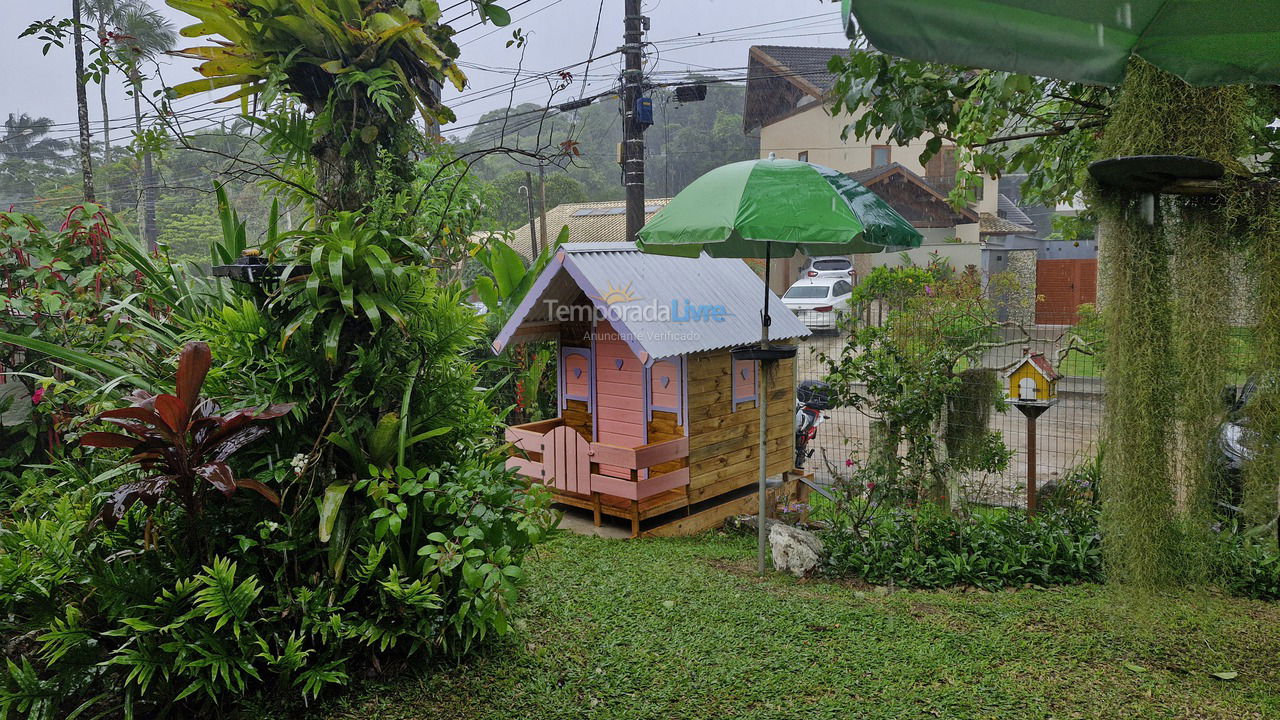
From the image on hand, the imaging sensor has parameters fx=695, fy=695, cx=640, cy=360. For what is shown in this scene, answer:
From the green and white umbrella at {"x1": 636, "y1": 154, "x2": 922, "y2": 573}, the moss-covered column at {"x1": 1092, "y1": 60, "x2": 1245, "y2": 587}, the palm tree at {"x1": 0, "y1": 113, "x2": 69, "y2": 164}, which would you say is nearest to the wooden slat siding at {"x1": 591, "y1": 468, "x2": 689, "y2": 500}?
the green and white umbrella at {"x1": 636, "y1": 154, "x2": 922, "y2": 573}

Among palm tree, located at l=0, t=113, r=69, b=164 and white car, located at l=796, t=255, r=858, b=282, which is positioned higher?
palm tree, located at l=0, t=113, r=69, b=164

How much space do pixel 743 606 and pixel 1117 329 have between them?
224 cm

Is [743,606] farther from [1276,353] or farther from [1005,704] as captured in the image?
[1276,353]

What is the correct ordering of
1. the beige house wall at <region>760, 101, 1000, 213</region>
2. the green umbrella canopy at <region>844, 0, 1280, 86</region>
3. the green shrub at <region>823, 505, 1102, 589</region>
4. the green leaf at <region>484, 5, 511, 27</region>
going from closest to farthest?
the green umbrella canopy at <region>844, 0, 1280, 86</region> < the green leaf at <region>484, 5, 511, 27</region> < the green shrub at <region>823, 505, 1102, 589</region> < the beige house wall at <region>760, 101, 1000, 213</region>

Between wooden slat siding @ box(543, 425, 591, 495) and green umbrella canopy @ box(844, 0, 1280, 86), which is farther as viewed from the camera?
wooden slat siding @ box(543, 425, 591, 495)

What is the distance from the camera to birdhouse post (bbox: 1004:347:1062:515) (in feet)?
15.0

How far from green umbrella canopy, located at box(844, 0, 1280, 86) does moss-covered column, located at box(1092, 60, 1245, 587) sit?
272 mm

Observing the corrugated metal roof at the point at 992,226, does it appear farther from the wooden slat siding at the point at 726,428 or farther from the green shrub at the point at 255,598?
the green shrub at the point at 255,598

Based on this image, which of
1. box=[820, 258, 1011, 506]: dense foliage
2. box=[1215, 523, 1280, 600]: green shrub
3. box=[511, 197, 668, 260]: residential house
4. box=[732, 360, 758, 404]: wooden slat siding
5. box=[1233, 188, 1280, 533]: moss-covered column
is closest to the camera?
box=[1233, 188, 1280, 533]: moss-covered column

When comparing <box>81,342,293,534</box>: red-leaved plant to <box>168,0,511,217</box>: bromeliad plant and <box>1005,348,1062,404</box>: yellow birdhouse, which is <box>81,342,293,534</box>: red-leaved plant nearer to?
<box>168,0,511,217</box>: bromeliad plant

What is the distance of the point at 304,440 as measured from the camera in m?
2.70

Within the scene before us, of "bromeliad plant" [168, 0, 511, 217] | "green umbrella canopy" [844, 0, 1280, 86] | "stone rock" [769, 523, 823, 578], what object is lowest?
"stone rock" [769, 523, 823, 578]

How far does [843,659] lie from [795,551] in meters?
1.50

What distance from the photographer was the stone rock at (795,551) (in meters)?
4.39
